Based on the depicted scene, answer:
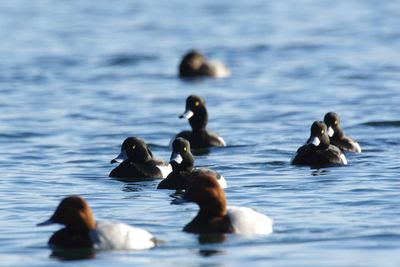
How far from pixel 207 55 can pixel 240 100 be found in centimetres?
1048

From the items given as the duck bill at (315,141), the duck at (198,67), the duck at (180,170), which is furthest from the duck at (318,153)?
the duck at (198,67)

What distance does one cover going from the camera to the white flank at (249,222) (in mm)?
14367

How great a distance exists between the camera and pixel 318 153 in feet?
66.7

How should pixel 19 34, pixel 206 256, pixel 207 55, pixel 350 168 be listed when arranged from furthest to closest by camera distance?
pixel 19 34 < pixel 207 55 < pixel 350 168 < pixel 206 256

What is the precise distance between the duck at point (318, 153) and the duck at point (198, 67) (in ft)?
50.0

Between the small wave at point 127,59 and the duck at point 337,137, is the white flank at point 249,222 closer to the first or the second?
the duck at point 337,137

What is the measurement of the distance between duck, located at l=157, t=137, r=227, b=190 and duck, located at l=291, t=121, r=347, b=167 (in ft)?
7.78

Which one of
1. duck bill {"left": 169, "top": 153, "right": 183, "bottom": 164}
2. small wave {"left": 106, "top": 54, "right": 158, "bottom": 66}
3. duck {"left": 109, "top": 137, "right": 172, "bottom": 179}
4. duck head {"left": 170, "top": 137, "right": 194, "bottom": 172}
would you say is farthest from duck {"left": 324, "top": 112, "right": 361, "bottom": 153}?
small wave {"left": 106, "top": 54, "right": 158, "bottom": 66}

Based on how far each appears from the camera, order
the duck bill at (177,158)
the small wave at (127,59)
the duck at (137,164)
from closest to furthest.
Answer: the duck bill at (177,158) < the duck at (137,164) < the small wave at (127,59)

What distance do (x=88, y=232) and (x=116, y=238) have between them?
35cm

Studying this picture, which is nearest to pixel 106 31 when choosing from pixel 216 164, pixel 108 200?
pixel 216 164

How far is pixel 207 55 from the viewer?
134 ft

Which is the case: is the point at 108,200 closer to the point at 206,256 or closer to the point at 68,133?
the point at 206,256

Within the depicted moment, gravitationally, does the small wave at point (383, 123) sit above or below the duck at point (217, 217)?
below
